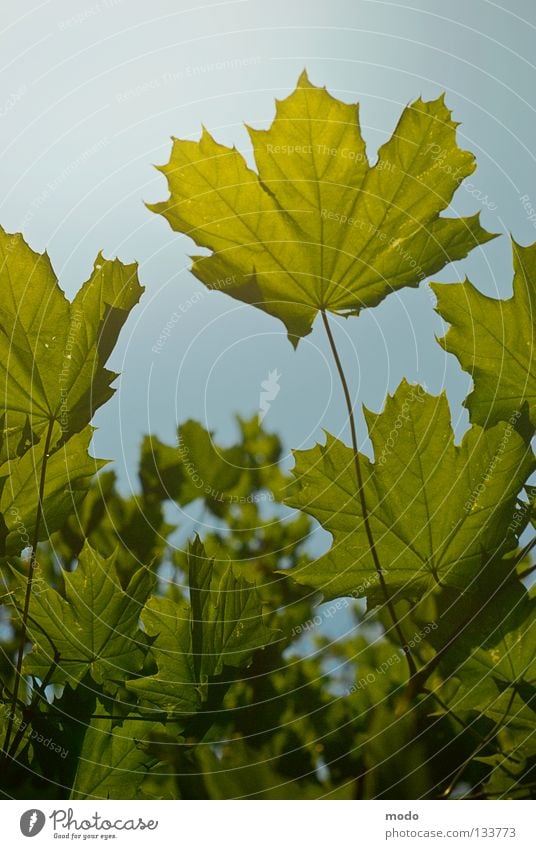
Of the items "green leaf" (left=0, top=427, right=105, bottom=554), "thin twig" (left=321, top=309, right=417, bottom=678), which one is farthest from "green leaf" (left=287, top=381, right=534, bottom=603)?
"green leaf" (left=0, top=427, right=105, bottom=554)

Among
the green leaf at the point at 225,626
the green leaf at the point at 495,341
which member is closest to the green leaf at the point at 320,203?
the green leaf at the point at 495,341

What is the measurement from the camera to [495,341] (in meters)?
0.33

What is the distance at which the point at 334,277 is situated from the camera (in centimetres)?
34

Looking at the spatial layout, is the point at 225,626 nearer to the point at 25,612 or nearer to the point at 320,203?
the point at 25,612

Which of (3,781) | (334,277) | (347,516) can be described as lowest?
(3,781)

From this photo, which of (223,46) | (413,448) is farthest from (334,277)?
(223,46)

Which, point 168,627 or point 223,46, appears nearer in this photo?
point 168,627

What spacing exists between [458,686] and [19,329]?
268mm

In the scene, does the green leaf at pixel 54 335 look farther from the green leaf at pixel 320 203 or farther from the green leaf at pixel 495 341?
the green leaf at pixel 495 341

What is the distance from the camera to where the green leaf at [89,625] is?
1.05ft

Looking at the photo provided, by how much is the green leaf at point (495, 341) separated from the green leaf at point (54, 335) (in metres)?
0.15

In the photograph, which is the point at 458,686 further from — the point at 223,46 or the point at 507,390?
the point at 223,46

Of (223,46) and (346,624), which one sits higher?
(223,46)

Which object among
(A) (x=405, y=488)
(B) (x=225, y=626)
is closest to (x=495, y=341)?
(A) (x=405, y=488)
